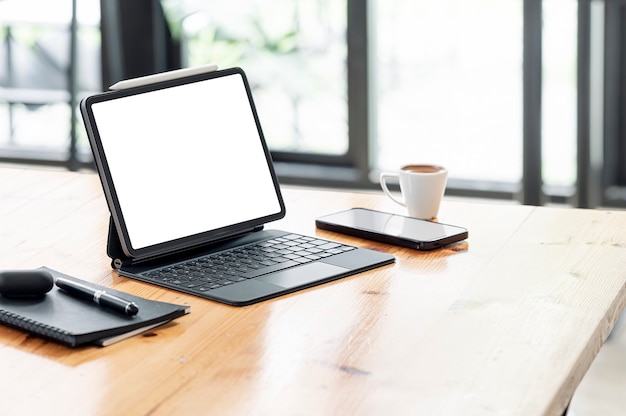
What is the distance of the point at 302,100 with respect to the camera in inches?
130

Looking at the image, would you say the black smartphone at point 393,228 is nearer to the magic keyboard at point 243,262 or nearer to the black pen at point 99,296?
the magic keyboard at point 243,262

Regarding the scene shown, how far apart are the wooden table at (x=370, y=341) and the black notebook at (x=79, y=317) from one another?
1 centimetres

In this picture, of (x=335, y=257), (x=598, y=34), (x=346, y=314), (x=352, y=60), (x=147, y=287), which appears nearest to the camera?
(x=346, y=314)

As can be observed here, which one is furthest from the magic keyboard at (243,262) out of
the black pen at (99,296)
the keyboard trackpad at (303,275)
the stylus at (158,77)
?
the stylus at (158,77)

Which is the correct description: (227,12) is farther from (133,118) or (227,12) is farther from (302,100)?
(133,118)

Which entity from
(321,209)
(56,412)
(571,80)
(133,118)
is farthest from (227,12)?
(56,412)

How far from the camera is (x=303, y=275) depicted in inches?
50.1

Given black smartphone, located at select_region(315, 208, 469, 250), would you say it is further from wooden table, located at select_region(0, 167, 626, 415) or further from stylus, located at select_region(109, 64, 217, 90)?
stylus, located at select_region(109, 64, 217, 90)

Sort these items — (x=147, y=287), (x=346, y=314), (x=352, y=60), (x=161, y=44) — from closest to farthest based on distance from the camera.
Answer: (x=346, y=314), (x=147, y=287), (x=352, y=60), (x=161, y=44)

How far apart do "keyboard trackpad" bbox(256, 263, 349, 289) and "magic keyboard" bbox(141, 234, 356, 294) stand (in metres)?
0.02

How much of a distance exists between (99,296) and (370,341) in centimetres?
31

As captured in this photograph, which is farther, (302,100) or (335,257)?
(302,100)

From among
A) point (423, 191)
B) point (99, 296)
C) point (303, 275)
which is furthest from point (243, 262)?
point (423, 191)

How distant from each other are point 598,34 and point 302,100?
3.22ft
